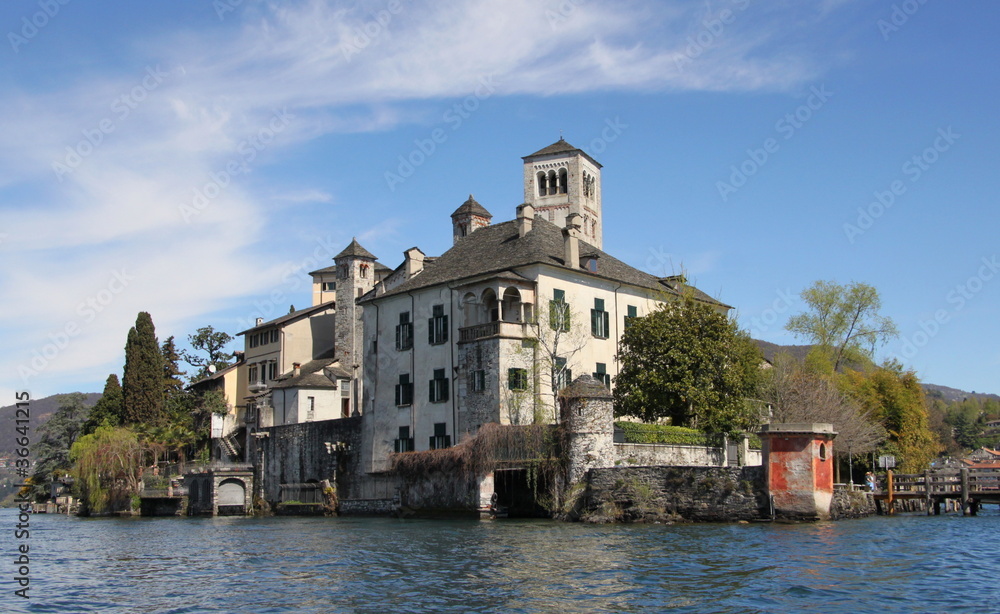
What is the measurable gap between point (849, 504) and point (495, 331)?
16.8m

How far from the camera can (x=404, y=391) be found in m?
49.5

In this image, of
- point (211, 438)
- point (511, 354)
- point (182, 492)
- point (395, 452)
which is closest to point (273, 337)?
point (211, 438)

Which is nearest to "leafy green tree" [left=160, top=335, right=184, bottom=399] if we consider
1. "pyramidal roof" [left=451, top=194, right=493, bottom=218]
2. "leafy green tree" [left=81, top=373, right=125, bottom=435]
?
"leafy green tree" [left=81, top=373, right=125, bottom=435]

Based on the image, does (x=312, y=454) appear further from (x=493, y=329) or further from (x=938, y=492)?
(x=938, y=492)

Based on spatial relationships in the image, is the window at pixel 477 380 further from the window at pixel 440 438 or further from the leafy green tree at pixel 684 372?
A: the leafy green tree at pixel 684 372

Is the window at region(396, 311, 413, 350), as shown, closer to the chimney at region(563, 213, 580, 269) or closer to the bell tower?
the chimney at region(563, 213, 580, 269)

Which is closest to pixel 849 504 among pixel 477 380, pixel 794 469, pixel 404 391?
pixel 794 469

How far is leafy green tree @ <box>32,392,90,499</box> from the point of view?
8619 cm

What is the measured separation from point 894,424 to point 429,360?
86.7 ft

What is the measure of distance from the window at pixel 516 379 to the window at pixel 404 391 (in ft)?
24.6

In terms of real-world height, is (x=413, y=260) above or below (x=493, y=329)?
above

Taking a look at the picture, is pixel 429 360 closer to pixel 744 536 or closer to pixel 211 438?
pixel 744 536

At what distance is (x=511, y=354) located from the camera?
43.7 meters

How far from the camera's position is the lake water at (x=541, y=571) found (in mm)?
17984
